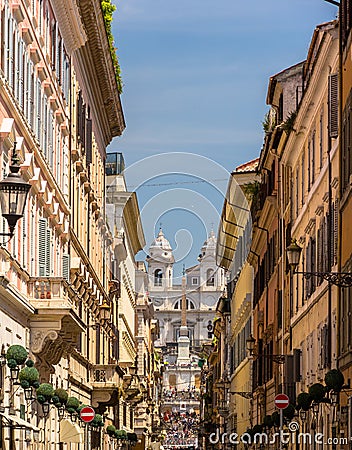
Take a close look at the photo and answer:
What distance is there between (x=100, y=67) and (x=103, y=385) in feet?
41.2

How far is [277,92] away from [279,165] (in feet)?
11.0

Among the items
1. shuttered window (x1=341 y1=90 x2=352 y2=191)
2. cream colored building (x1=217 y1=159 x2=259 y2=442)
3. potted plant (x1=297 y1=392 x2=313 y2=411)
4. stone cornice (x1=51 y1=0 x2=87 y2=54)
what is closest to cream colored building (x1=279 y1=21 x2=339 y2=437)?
potted plant (x1=297 y1=392 x2=313 y2=411)

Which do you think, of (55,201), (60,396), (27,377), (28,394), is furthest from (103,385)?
(27,377)

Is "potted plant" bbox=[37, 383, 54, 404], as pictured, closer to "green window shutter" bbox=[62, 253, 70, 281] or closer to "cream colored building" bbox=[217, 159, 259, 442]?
"green window shutter" bbox=[62, 253, 70, 281]

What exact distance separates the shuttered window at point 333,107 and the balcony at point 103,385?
25.2 meters

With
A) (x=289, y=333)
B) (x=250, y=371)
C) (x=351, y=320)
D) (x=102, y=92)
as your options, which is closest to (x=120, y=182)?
(x=250, y=371)

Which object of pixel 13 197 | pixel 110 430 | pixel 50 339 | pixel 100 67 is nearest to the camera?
pixel 13 197

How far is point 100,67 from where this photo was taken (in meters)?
51.3

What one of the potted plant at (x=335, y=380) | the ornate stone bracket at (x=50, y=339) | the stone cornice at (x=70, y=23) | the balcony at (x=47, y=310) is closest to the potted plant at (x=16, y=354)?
the balcony at (x=47, y=310)

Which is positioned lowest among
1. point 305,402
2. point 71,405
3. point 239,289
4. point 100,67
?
point 305,402

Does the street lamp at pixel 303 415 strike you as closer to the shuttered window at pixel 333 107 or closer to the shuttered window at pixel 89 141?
the shuttered window at pixel 333 107

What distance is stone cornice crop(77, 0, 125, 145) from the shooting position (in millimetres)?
45250

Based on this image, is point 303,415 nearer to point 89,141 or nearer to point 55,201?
point 55,201

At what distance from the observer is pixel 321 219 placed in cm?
3506
